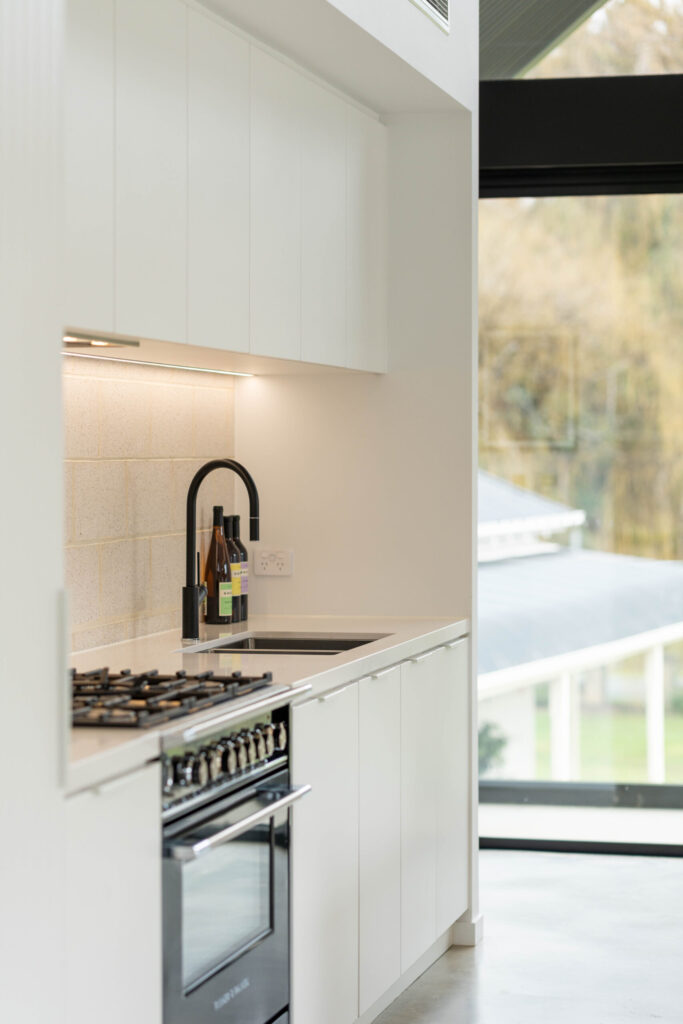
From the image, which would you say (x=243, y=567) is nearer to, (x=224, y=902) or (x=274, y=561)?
(x=274, y=561)

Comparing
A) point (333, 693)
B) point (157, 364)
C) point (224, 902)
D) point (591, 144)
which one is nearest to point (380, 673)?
point (333, 693)

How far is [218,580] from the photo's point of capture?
12.8ft

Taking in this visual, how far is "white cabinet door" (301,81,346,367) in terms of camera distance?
3650mm

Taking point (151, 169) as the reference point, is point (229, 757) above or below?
below

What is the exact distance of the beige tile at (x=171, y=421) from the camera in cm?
372

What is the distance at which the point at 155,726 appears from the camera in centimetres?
231

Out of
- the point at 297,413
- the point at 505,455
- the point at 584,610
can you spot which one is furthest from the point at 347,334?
the point at 584,610

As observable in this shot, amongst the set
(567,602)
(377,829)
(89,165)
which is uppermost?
(89,165)

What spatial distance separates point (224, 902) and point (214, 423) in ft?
6.12

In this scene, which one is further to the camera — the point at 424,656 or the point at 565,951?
the point at 565,951

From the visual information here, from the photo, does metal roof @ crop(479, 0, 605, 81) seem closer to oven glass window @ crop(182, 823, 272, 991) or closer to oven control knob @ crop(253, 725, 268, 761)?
oven control knob @ crop(253, 725, 268, 761)

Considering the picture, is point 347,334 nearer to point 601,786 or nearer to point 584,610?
point 584,610

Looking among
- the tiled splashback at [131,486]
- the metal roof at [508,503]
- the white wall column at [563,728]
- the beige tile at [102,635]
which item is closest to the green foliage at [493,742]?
the white wall column at [563,728]

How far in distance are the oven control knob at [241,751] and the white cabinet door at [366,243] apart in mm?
1620
